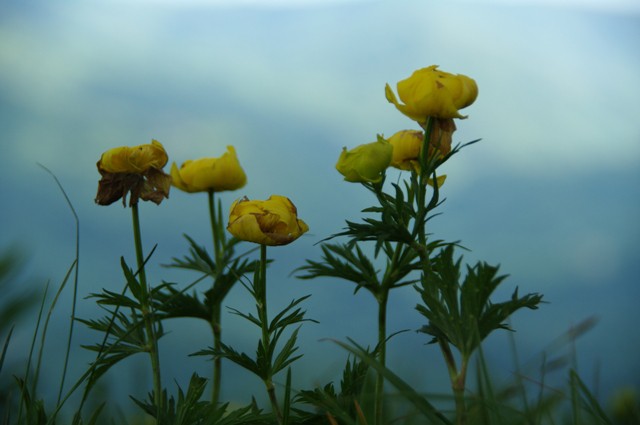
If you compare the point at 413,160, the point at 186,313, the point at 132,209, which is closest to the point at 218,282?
the point at 186,313

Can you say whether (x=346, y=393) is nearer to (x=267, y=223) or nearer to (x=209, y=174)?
(x=267, y=223)

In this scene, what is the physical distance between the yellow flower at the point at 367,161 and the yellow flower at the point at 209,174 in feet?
1.88

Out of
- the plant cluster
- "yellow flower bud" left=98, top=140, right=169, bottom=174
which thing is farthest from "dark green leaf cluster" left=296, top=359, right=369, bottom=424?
"yellow flower bud" left=98, top=140, right=169, bottom=174

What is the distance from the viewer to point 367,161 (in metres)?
1.38

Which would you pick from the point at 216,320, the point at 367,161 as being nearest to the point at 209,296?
the point at 216,320

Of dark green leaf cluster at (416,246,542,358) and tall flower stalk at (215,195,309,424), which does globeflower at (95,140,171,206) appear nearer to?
tall flower stalk at (215,195,309,424)

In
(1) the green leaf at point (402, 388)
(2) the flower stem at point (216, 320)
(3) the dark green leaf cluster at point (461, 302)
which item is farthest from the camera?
(2) the flower stem at point (216, 320)

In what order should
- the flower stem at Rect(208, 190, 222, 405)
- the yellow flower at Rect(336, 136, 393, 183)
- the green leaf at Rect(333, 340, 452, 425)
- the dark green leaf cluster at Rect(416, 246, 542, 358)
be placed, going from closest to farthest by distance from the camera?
the green leaf at Rect(333, 340, 452, 425)
the dark green leaf cluster at Rect(416, 246, 542, 358)
the yellow flower at Rect(336, 136, 393, 183)
the flower stem at Rect(208, 190, 222, 405)

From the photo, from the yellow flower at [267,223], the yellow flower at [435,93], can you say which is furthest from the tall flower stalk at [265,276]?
the yellow flower at [435,93]

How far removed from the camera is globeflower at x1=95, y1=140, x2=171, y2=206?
1.55 m

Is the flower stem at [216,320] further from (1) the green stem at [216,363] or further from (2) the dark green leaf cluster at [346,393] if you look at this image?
(2) the dark green leaf cluster at [346,393]

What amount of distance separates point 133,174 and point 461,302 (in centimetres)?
78

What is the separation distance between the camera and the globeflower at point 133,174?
1.55 metres

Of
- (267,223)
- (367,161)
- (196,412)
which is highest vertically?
(367,161)
